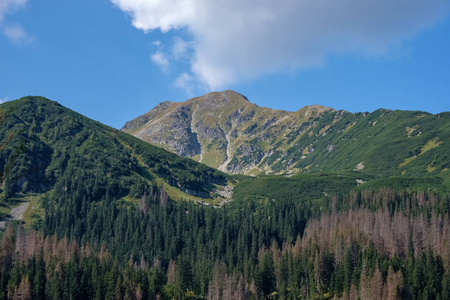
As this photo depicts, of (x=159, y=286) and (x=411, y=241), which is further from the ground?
(x=411, y=241)

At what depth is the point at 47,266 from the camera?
15100cm

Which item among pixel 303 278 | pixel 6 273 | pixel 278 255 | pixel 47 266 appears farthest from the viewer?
pixel 278 255

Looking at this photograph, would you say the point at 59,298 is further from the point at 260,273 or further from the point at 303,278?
the point at 303,278

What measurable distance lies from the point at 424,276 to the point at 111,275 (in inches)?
3696

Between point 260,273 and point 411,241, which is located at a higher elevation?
point 411,241

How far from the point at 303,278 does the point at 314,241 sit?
26.0m

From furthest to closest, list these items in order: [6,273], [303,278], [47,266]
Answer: [303,278] < [47,266] < [6,273]

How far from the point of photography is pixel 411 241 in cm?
17050

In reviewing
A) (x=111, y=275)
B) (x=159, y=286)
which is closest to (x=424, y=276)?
(x=159, y=286)

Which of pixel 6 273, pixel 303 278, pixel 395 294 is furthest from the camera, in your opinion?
pixel 303 278

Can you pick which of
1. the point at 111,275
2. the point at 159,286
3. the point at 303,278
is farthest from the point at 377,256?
the point at 111,275

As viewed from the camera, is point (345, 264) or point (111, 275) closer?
point (111, 275)

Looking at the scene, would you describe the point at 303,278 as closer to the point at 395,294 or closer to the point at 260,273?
the point at 260,273

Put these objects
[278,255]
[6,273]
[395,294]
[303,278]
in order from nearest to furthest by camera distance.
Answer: [395,294]
[6,273]
[303,278]
[278,255]
